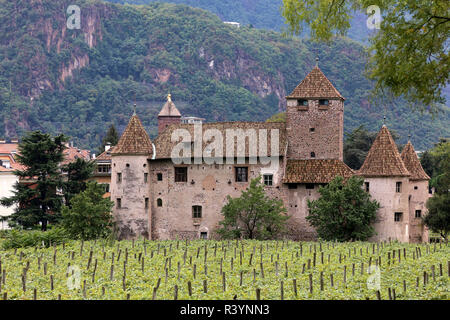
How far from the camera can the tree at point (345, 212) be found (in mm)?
52406

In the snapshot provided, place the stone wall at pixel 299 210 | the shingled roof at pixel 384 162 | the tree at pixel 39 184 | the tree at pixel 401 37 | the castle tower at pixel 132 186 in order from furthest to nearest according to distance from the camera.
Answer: the tree at pixel 39 184 < the castle tower at pixel 132 186 < the stone wall at pixel 299 210 < the shingled roof at pixel 384 162 < the tree at pixel 401 37

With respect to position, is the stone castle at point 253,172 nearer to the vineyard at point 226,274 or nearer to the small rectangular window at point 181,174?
the small rectangular window at point 181,174

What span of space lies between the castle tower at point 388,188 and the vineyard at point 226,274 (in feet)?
30.9

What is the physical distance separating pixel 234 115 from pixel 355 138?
3078 inches

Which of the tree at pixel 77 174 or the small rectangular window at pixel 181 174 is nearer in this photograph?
the small rectangular window at pixel 181 174

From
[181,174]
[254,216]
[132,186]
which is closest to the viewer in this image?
[254,216]

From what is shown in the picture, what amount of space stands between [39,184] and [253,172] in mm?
20276

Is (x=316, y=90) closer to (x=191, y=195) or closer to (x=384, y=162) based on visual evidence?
(x=384, y=162)

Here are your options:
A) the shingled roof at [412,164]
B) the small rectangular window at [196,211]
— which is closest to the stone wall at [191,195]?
the small rectangular window at [196,211]

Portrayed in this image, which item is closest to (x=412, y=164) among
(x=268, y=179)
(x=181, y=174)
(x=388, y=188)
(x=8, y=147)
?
(x=388, y=188)

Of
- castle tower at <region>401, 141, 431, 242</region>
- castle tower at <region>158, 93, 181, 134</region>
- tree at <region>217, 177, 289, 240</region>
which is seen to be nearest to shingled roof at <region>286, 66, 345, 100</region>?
castle tower at <region>401, 141, 431, 242</region>

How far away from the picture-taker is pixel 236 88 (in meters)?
194

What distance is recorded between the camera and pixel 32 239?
147 ft
